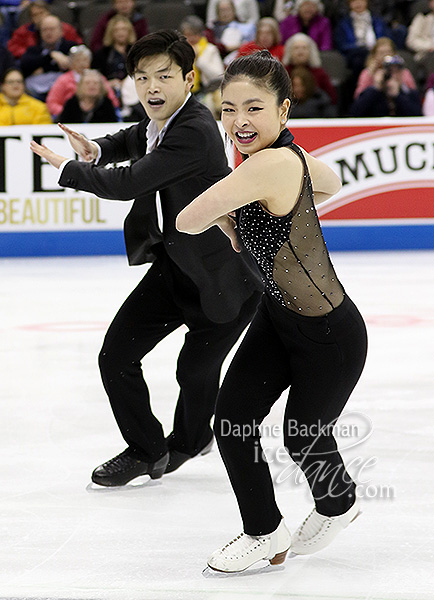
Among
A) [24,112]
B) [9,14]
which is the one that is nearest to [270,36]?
[24,112]

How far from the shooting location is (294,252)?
2.21 metres

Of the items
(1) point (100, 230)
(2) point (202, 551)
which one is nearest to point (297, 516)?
(2) point (202, 551)

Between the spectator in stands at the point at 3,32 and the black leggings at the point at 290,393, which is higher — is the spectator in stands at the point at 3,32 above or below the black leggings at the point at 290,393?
Result: above

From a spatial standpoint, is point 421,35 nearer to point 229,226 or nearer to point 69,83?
point 69,83

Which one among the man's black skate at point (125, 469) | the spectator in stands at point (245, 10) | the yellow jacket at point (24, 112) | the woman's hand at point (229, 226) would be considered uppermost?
the spectator in stands at point (245, 10)

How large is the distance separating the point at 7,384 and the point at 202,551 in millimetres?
1972

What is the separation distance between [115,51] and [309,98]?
192 cm

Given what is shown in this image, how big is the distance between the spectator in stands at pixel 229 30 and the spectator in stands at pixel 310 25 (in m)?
0.35

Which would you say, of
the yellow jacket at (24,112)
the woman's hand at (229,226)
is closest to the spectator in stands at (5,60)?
the yellow jacket at (24,112)

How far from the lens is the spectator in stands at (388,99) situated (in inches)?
349

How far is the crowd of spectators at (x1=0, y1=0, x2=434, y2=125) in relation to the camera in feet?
29.1

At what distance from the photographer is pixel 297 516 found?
2758 mm

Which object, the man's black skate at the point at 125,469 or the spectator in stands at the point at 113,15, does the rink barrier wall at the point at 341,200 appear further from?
the man's black skate at the point at 125,469

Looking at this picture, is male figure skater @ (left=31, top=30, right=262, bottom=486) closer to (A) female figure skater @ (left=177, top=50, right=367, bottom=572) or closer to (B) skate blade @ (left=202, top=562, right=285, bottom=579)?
(A) female figure skater @ (left=177, top=50, right=367, bottom=572)
